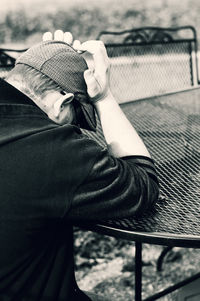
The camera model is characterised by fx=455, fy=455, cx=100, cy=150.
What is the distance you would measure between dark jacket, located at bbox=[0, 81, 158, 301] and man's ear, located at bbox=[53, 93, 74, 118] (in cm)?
12

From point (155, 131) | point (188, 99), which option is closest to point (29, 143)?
point (155, 131)

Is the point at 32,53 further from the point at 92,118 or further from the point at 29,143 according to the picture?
the point at 29,143

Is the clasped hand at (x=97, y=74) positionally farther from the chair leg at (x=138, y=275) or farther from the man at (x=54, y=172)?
the chair leg at (x=138, y=275)

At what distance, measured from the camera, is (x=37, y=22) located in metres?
8.41

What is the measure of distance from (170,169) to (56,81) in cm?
52

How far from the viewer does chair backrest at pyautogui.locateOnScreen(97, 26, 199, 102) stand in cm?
377

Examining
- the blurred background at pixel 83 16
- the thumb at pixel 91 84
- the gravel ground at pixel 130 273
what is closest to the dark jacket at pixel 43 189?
the thumb at pixel 91 84

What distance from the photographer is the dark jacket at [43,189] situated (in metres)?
1.00

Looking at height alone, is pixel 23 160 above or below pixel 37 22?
above

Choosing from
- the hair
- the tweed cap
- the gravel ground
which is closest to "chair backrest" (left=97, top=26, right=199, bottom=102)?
the gravel ground

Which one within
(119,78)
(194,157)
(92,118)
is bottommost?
(119,78)

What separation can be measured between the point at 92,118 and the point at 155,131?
2.08 feet


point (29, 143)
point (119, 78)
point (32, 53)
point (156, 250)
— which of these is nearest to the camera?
point (29, 143)

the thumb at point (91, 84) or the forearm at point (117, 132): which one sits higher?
the thumb at point (91, 84)
